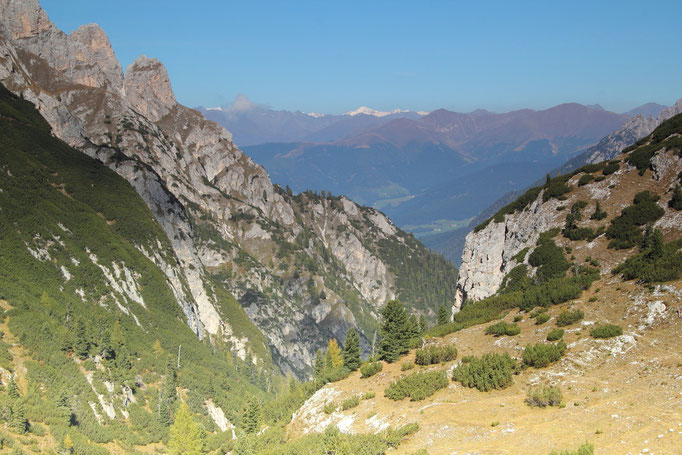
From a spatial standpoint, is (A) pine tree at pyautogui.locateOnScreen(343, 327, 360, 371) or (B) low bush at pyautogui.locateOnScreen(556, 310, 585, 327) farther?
(A) pine tree at pyautogui.locateOnScreen(343, 327, 360, 371)

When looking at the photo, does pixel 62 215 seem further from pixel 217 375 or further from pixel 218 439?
pixel 218 439

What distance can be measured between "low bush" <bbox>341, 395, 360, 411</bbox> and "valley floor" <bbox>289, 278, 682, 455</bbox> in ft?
2.48

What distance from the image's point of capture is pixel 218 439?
8325cm

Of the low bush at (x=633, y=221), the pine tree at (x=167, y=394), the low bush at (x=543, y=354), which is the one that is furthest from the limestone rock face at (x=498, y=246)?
the pine tree at (x=167, y=394)

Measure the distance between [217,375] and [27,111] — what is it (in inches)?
5197

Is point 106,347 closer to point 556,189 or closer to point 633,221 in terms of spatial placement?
point 556,189

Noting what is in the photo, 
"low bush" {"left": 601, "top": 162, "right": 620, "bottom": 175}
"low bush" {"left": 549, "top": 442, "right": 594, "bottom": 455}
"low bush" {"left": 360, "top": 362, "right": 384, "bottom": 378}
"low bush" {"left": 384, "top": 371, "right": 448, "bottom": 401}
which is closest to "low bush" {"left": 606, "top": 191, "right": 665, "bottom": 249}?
"low bush" {"left": 601, "top": 162, "right": 620, "bottom": 175}

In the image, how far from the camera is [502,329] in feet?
170

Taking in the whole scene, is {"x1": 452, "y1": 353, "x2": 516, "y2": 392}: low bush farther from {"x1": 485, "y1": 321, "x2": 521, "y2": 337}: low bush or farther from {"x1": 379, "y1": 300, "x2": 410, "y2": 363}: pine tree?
{"x1": 379, "y1": 300, "x2": 410, "y2": 363}: pine tree

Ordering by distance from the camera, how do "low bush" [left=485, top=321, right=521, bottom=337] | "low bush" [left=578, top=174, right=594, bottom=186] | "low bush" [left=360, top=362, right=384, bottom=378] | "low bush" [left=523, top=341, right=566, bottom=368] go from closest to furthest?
"low bush" [left=523, top=341, right=566, bottom=368] < "low bush" [left=485, top=321, right=521, bottom=337] < "low bush" [left=360, top=362, right=384, bottom=378] < "low bush" [left=578, top=174, right=594, bottom=186]

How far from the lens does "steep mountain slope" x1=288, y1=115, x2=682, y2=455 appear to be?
3162 centimetres

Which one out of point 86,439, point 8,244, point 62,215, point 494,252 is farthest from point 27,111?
point 494,252

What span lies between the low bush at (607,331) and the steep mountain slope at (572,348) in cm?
9

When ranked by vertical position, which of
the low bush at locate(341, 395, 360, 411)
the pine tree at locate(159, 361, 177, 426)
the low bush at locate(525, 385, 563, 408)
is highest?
the low bush at locate(525, 385, 563, 408)
